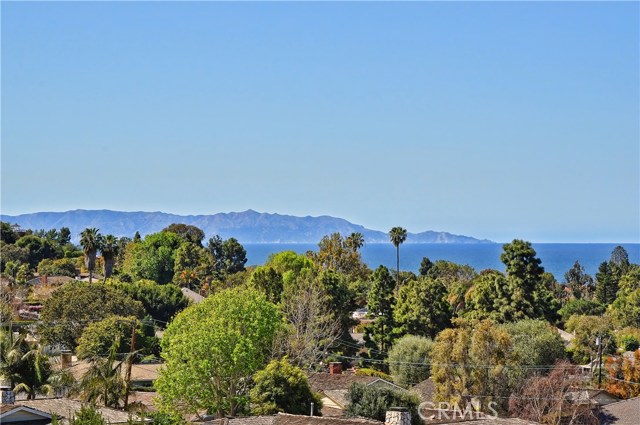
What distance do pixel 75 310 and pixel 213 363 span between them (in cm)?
3510

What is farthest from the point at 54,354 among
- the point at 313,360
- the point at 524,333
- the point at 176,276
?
the point at 176,276

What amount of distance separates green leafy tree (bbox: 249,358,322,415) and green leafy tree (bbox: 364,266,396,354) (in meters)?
34.0

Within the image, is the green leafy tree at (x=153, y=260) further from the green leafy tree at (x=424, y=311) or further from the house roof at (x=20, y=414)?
the house roof at (x=20, y=414)

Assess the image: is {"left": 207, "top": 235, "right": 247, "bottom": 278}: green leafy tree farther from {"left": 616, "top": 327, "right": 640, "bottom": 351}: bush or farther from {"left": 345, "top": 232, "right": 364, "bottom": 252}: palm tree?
{"left": 616, "top": 327, "right": 640, "bottom": 351}: bush

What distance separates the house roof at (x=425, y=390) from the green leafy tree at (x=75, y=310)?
27.4 meters

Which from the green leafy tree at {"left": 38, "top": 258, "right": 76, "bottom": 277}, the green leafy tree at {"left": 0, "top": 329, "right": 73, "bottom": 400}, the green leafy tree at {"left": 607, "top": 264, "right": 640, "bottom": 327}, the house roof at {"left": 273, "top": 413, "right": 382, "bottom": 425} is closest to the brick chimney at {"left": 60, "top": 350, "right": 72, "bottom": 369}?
the green leafy tree at {"left": 0, "top": 329, "right": 73, "bottom": 400}

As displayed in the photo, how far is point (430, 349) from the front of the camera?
72938 millimetres

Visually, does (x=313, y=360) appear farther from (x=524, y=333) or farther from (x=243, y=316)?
(x=243, y=316)

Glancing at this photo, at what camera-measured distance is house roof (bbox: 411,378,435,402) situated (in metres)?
63.4

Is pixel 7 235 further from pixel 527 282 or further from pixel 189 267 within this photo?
pixel 527 282

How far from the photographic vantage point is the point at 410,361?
7275 centimetres

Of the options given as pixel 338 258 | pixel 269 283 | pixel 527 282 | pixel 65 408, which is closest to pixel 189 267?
pixel 338 258

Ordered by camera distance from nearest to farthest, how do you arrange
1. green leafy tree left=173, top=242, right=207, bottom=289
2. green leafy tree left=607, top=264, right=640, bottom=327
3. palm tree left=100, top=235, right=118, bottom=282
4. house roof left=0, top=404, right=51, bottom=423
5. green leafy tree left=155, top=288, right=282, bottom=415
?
house roof left=0, top=404, right=51, bottom=423 < green leafy tree left=155, top=288, right=282, bottom=415 < green leafy tree left=607, top=264, right=640, bottom=327 < palm tree left=100, top=235, right=118, bottom=282 < green leafy tree left=173, top=242, right=207, bottom=289

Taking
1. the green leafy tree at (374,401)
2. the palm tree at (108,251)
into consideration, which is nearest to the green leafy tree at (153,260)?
the palm tree at (108,251)
